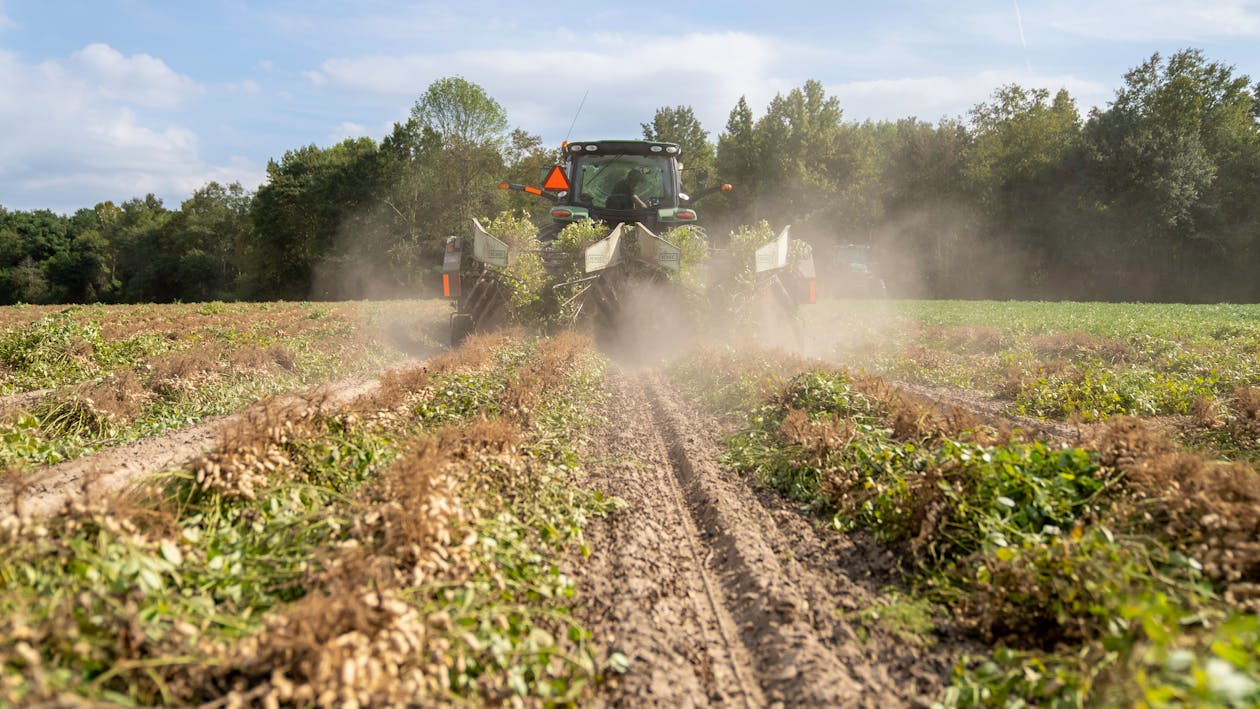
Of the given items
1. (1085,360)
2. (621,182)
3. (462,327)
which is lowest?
(1085,360)

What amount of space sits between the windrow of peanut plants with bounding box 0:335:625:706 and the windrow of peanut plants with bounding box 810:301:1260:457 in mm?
5280

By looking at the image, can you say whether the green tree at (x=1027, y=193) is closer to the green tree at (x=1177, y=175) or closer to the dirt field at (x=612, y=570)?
the green tree at (x=1177, y=175)

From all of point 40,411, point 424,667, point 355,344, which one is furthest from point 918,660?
point 355,344

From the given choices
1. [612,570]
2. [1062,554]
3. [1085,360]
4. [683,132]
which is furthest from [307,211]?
[1062,554]

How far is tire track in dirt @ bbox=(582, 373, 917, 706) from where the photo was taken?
2.76 metres

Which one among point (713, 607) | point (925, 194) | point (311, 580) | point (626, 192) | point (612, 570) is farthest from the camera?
point (925, 194)

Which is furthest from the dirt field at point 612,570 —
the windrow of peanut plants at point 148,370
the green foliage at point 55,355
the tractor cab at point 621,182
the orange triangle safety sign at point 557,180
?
the orange triangle safety sign at point 557,180

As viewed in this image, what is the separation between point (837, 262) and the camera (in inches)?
1219

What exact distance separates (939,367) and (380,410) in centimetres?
878

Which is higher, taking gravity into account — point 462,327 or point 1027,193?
point 1027,193

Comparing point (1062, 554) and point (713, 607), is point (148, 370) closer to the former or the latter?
point (713, 607)

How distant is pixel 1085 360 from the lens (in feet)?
36.5

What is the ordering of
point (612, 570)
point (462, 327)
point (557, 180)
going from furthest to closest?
point (557, 180) → point (462, 327) → point (612, 570)

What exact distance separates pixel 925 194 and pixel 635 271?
36289 mm
